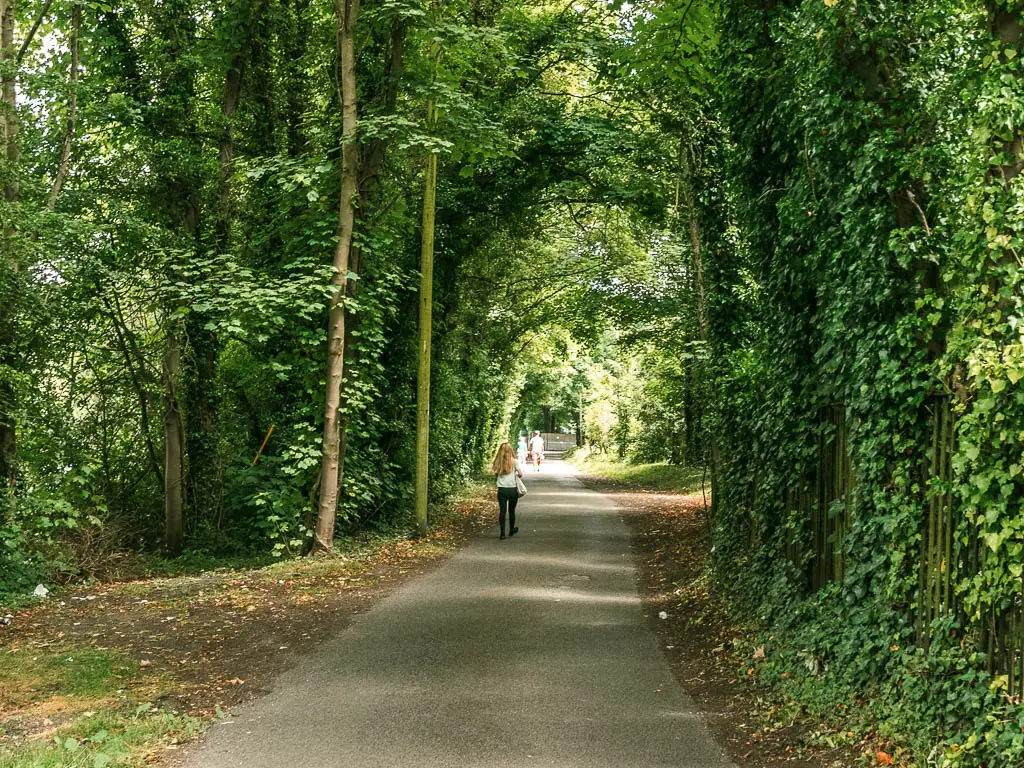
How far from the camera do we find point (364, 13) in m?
14.4

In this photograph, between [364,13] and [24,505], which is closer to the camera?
[24,505]

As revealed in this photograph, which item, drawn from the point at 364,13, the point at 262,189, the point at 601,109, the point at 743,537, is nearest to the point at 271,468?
the point at 262,189

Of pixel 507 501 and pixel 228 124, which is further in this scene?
pixel 507 501

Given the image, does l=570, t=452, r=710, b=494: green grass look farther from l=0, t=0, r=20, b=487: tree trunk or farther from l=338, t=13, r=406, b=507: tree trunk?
l=0, t=0, r=20, b=487: tree trunk

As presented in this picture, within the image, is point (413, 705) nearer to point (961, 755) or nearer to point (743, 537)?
point (961, 755)

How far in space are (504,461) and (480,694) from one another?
1013 centimetres

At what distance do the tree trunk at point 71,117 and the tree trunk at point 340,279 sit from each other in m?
4.08

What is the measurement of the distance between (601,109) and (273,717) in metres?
17.9

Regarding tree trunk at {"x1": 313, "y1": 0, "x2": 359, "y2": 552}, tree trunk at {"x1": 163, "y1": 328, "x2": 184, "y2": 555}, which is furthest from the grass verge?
tree trunk at {"x1": 163, "y1": 328, "x2": 184, "y2": 555}

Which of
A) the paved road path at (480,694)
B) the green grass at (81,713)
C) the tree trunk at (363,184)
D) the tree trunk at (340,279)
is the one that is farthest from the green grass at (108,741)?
the tree trunk at (363,184)

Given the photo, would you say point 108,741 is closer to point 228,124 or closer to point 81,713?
point 81,713

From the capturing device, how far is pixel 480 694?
7438mm

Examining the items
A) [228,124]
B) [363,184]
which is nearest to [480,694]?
[363,184]

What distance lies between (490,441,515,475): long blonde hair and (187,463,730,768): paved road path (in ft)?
16.2
